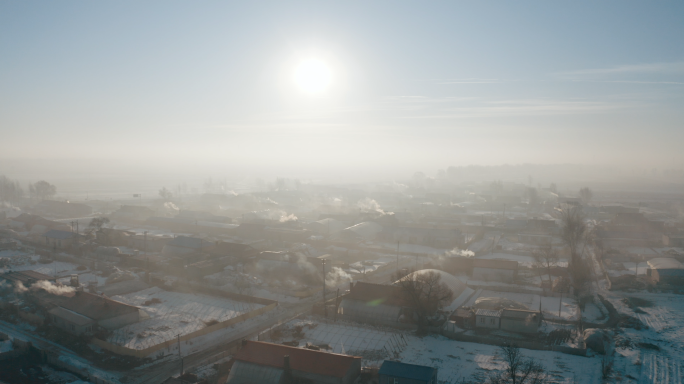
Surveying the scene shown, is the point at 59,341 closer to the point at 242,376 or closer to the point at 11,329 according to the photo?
the point at 11,329

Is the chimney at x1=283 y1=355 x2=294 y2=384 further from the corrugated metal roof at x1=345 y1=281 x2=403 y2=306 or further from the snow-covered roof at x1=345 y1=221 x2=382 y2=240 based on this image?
the snow-covered roof at x1=345 y1=221 x2=382 y2=240

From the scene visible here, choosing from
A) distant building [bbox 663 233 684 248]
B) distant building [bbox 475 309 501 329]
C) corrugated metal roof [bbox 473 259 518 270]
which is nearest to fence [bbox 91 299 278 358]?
distant building [bbox 475 309 501 329]

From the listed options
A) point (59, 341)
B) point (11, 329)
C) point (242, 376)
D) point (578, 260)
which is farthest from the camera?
point (578, 260)

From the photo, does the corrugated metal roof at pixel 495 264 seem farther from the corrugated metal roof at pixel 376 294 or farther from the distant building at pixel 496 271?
the corrugated metal roof at pixel 376 294

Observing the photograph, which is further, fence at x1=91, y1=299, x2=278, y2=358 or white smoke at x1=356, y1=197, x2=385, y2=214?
white smoke at x1=356, y1=197, x2=385, y2=214

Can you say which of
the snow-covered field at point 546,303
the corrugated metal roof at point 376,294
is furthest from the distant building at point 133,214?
the snow-covered field at point 546,303

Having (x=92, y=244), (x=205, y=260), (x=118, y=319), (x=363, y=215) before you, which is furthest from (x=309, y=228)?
(x=118, y=319)
